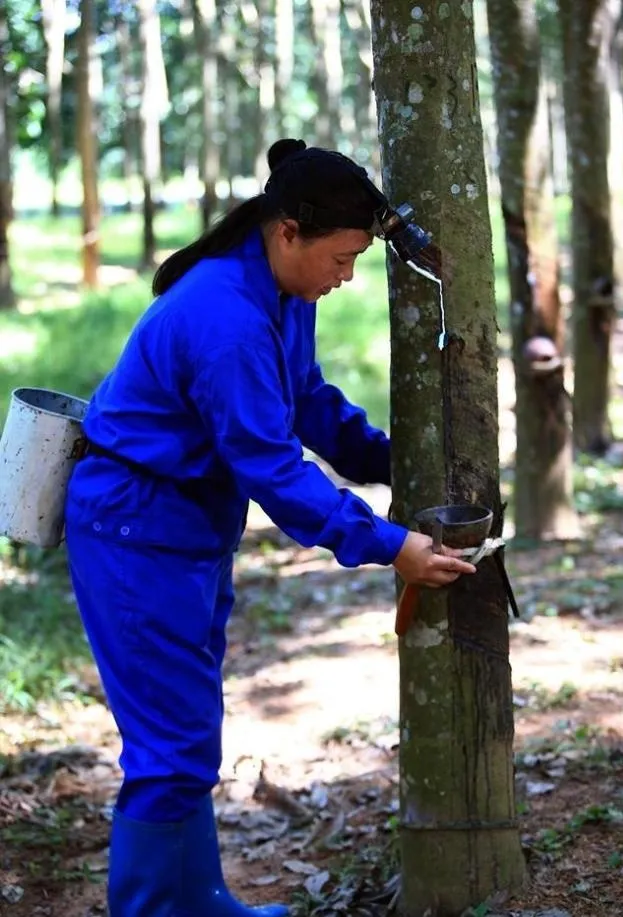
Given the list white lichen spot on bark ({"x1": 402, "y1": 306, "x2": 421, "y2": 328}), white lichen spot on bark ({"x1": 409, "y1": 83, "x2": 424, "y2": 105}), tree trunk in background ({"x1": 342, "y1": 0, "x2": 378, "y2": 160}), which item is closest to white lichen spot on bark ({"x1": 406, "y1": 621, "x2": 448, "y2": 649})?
white lichen spot on bark ({"x1": 402, "y1": 306, "x2": 421, "y2": 328})

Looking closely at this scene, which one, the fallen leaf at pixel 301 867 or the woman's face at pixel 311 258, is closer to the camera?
the woman's face at pixel 311 258

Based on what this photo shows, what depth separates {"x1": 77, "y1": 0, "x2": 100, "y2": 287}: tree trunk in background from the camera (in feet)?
53.3

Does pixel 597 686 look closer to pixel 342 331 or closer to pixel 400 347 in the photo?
pixel 400 347

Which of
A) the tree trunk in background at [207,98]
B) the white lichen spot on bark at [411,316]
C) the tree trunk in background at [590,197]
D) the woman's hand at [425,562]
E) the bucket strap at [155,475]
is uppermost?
the tree trunk in background at [207,98]

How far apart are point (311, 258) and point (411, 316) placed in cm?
31

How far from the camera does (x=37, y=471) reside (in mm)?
3045

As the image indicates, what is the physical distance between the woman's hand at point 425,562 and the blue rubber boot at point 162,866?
90 cm

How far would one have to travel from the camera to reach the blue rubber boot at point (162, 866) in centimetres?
303

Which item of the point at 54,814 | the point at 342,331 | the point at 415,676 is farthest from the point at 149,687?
the point at 342,331

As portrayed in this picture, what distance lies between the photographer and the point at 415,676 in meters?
3.10

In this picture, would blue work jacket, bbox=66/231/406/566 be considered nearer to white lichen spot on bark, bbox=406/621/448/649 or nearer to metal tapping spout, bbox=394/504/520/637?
metal tapping spout, bbox=394/504/520/637

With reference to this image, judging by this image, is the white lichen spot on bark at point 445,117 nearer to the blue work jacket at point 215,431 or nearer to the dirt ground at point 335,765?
the blue work jacket at point 215,431

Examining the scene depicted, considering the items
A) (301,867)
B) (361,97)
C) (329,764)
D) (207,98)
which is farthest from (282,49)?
(301,867)

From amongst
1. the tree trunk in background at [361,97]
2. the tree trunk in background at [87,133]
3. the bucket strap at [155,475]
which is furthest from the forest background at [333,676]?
the tree trunk in background at [361,97]
